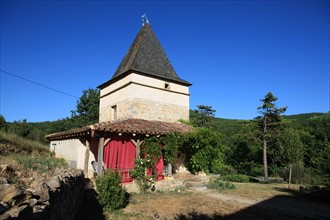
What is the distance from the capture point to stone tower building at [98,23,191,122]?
45.0ft

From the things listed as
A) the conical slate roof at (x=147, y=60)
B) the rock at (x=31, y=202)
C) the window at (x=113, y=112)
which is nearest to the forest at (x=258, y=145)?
the conical slate roof at (x=147, y=60)

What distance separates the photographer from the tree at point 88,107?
3067 centimetres

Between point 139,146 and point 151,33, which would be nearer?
point 139,146

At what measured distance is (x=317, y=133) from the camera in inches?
973

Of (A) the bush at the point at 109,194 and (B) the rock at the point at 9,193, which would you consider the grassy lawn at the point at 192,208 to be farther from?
(B) the rock at the point at 9,193

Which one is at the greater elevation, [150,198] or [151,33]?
[151,33]

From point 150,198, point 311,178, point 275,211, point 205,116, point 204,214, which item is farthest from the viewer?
point 205,116

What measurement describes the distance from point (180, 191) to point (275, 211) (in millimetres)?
4327

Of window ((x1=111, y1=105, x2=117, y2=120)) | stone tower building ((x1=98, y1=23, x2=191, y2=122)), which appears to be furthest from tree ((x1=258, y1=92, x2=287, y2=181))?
window ((x1=111, y1=105, x2=117, y2=120))

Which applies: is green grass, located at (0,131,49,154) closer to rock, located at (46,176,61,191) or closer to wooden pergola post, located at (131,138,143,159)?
wooden pergola post, located at (131,138,143,159)

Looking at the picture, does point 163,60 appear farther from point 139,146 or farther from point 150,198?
point 150,198

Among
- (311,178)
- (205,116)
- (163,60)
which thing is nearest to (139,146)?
(163,60)

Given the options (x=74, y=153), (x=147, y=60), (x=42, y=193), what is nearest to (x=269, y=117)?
(x=147, y=60)

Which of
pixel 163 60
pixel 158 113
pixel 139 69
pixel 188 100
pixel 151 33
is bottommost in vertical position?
pixel 158 113
